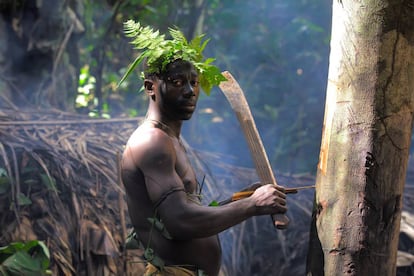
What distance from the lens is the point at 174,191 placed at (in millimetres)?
3162

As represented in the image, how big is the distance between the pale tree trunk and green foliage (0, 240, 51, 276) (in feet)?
6.60

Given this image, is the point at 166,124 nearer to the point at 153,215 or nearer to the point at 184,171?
the point at 184,171

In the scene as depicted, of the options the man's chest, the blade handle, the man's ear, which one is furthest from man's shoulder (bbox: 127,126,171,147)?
the blade handle

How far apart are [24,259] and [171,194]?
155 cm

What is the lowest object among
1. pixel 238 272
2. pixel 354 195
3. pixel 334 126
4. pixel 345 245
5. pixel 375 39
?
pixel 238 272

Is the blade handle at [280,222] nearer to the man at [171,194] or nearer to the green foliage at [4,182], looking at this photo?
the man at [171,194]

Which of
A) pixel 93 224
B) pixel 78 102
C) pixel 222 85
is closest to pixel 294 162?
pixel 78 102

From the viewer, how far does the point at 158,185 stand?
319 centimetres

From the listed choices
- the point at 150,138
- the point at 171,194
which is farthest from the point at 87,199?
the point at 171,194

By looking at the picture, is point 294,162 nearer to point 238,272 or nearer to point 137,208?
point 238,272

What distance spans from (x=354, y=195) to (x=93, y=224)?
2692 mm

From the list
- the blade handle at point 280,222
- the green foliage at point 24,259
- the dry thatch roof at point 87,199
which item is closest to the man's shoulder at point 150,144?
the blade handle at point 280,222

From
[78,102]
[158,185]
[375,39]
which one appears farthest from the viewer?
[78,102]

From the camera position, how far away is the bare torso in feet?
11.0
